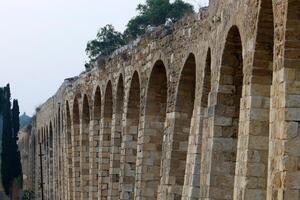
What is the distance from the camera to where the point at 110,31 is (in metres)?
51.7

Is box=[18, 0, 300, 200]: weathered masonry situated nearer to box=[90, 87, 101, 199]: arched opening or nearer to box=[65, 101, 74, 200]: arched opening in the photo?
box=[90, 87, 101, 199]: arched opening

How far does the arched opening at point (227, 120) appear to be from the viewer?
35.9 ft

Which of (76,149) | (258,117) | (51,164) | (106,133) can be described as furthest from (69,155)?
(258,117)

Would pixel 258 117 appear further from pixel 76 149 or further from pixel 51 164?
pixel 51 164

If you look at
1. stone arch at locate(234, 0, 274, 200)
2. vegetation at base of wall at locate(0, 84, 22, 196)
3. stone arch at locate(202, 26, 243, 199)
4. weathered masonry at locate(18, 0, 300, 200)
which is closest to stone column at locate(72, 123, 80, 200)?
weathered masonry at locate(18, 0, 300, 200)

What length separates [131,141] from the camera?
18266 millimetres

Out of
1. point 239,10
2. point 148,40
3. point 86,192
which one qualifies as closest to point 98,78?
point 86,192

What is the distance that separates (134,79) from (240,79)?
22.8ft

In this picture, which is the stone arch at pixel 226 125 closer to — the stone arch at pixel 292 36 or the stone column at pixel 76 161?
the stone arch at pixel 292 36

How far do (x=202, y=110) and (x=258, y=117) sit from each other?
291 centimetres

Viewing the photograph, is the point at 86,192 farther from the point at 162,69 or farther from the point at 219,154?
the point at 219,154

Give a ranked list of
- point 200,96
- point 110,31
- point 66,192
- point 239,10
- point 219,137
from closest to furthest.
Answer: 1. point 239,10
2. point 219,137
3. point 200,96
4. point 66,192
5. point 110,31

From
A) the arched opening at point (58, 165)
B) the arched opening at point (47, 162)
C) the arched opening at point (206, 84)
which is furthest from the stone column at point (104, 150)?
the arched opening at point (47, 162)

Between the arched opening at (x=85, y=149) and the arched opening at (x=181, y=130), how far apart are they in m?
11.1
